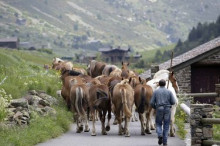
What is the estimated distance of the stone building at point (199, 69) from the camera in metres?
41.1

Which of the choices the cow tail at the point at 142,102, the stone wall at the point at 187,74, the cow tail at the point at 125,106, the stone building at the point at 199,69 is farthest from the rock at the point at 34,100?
the stone wall at the point at 187,74

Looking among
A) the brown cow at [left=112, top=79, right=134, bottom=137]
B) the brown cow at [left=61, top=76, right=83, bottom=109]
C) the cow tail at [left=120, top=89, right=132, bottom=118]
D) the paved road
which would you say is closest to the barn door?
the brown cow at [left=61, top=76, right=83, bottom=109]

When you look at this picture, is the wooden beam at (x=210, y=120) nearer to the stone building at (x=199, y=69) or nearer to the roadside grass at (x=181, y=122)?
the roadside grass at (x=181, y=122)

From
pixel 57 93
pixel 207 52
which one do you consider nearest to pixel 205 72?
pixel 207 52

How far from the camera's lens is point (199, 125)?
714 inches

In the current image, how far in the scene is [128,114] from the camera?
21016mm

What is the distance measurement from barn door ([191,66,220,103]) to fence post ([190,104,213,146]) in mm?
24542

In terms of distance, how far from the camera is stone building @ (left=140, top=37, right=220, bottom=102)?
41.1 m

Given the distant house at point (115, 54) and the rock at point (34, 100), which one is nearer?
the rock at point (34, 100)

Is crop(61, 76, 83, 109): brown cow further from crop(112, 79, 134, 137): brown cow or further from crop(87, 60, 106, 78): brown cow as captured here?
crop(87, 60, 106, 78): brown cow

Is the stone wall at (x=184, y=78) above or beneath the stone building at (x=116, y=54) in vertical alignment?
beneath

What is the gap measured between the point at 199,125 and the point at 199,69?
24964 millimetres

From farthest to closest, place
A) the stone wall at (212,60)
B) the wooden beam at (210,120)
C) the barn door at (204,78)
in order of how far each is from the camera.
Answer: the barn door at (204,78) → the stone wall at (212,60) → the wooden beam at (210,120)

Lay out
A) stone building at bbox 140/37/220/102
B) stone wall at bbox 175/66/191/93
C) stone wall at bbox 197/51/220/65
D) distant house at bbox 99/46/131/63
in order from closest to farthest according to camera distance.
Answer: stone wall at bbox 175/66/191/93, stone building at bbox 140/37/220/102, stone wall at bbox 197/51/220/65, distant house at bbox 99/46/131/63
